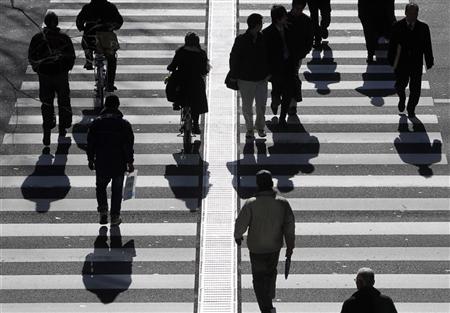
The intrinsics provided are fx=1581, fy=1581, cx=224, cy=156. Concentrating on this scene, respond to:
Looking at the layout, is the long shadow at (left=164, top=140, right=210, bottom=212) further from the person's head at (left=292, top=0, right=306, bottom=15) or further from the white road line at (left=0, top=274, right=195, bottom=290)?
the person's head at (left=292, top=0, right=306, bottom=15)

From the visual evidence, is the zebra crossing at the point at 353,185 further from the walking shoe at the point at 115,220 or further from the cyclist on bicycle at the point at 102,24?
the cyclist on bicycle at the point at 102,24

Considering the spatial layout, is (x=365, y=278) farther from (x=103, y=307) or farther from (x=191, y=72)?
(x=191, y=72)

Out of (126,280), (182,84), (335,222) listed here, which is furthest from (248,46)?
(126,280)

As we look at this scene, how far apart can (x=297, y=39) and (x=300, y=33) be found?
0.11 meters

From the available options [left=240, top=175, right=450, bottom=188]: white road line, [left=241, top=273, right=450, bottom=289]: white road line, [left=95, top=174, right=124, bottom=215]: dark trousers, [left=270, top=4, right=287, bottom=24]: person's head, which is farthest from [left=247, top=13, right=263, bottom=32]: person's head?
[left=241, top=273, right=450, bottom=289]: white road line

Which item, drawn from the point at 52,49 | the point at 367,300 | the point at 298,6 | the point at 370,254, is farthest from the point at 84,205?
the point at 367,300

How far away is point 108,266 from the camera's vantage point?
17938 millimetres

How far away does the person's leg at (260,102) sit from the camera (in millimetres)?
20766

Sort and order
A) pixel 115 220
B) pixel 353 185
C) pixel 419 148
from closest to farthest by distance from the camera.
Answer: pixel 115 220 → pixel 353 185 → pixel 419 148

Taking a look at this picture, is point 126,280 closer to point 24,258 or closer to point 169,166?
point 24,258

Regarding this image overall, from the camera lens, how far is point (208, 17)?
2475cm

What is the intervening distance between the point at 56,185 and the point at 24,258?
1922 mm

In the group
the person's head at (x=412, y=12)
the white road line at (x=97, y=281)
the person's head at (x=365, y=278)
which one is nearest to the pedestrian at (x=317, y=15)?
the person's head at (x=412, y=12)

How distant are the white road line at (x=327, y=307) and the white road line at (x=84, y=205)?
2.60 metres
